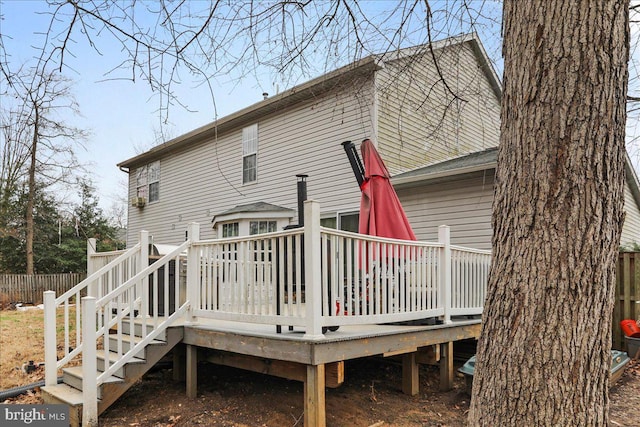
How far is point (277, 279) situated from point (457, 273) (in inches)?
91.1

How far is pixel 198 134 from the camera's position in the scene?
12.8 meters

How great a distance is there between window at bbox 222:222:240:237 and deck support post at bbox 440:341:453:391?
668 cm

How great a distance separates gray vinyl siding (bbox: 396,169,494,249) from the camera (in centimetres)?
778

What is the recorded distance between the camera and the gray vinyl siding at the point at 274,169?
930cm

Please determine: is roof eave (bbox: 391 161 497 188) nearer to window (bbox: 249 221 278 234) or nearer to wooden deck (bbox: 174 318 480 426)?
wooden deck (bbox: 174 318 480 426)

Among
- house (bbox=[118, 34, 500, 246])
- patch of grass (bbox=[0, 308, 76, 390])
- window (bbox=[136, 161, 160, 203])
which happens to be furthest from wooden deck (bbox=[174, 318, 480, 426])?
window (bbox=[136, 161, 160, 203])

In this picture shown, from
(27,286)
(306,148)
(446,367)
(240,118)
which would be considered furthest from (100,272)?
(27,286)

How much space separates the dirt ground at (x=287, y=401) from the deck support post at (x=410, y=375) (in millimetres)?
85

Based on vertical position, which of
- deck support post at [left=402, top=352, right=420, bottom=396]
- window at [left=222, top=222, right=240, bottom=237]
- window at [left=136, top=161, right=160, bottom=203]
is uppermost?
window at [left=136, top=161, right=160, bottom=203]

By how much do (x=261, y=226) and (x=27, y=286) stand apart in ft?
32.9

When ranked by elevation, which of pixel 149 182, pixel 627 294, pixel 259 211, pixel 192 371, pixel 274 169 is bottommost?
pixel 192 371

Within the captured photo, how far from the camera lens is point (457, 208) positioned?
8.10 m

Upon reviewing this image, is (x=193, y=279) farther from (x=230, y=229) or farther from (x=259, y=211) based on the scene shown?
(x=230, y=229)

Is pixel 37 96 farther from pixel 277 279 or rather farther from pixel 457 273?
pixel 457 273
